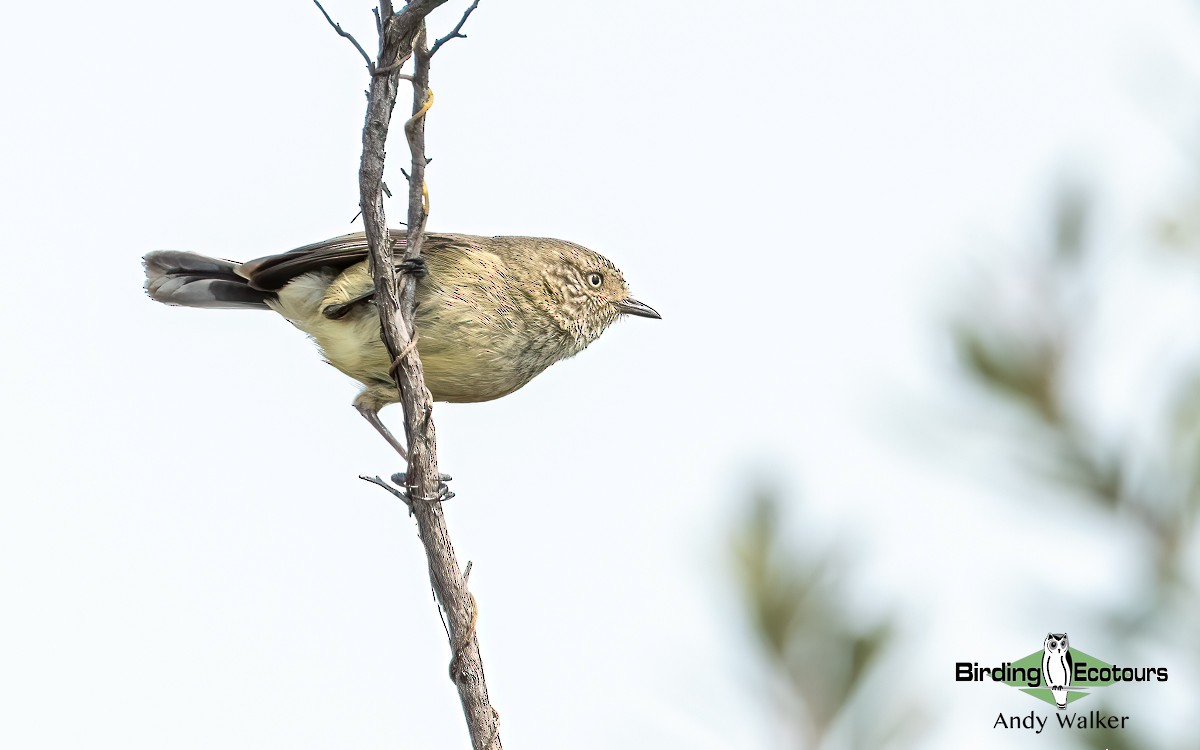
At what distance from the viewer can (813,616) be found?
5.72 ft

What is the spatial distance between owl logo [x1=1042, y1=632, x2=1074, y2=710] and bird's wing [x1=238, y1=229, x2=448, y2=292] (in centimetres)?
394

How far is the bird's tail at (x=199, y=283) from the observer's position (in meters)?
7.11

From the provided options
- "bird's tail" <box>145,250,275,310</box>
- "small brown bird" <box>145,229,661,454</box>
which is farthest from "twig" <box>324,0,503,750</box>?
"bird's tail" <box>145,250,275,310</box>

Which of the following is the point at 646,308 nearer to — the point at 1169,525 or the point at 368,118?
the point at 368,118

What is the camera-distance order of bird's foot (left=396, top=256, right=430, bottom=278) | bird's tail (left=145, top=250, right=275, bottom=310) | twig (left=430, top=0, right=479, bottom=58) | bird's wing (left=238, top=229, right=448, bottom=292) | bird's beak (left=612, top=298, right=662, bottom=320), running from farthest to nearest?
bird's beak (left=612, top=298, right=662, bottom=320)
bird's tail (left=145, top=250, right=275, bottom=310)
bird's wing (left=238, top=229, right=448, bottom=292)
bird's foot (left=396, top=256, right=430, bottom=278)
twig (left=430, top=0, right=479, bottom=58)

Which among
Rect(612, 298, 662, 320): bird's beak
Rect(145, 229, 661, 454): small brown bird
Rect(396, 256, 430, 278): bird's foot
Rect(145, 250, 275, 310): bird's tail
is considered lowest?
Rect(396, 256, 430, 278): bird's foot

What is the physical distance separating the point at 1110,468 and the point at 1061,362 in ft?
0.54

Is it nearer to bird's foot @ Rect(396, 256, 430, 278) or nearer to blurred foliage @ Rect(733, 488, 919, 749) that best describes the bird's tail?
bird's foot @ Rect(396, 256, 430, 278)

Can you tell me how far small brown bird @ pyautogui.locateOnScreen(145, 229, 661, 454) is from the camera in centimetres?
614

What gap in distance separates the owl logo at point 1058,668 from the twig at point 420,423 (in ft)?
8.34

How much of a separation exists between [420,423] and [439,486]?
26 centimetres

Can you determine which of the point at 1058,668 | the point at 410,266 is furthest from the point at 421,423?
the point at 1058,668

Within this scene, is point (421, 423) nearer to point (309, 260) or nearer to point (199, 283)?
point (309, 260)

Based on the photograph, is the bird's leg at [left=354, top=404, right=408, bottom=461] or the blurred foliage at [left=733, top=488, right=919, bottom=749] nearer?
the blurred foliage at [left=733, top=488, right=919, bottom=749]
